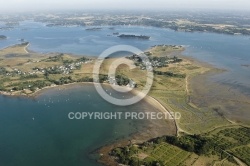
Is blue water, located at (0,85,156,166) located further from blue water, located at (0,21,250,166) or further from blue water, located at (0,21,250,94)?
blue water, located at (0,21,250,94)

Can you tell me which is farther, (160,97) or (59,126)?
(160,97)

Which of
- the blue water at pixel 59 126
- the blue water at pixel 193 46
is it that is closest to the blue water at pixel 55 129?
the blue water at pixel 59 126

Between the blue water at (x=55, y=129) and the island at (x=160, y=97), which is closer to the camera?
the island at (x=160, y=97)

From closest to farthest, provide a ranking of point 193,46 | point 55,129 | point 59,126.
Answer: point 55,129
point 59,126
point 193,46

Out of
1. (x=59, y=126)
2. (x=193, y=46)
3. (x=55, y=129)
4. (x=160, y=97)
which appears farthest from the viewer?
(x=193, y=46)

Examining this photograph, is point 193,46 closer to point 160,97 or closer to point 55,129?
point 160,97

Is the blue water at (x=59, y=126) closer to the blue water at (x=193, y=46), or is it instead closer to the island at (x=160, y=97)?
the blue water at (x=193, y=46)

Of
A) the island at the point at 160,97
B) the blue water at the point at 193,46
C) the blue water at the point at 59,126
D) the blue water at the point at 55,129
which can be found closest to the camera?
the island at the point at 160,97

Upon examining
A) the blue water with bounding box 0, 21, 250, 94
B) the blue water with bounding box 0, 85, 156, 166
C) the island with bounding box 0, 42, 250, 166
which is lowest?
the blue water with bounding box 0, 85, 156, 166

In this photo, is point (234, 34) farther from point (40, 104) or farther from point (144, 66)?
point (40, 104)

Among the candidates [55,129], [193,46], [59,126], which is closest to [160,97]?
[59,126]

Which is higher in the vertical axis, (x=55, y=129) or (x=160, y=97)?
(x=160, y=97)

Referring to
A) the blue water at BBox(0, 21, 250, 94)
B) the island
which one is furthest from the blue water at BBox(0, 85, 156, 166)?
the blue water at BBox(0, 21, 250, 94)
